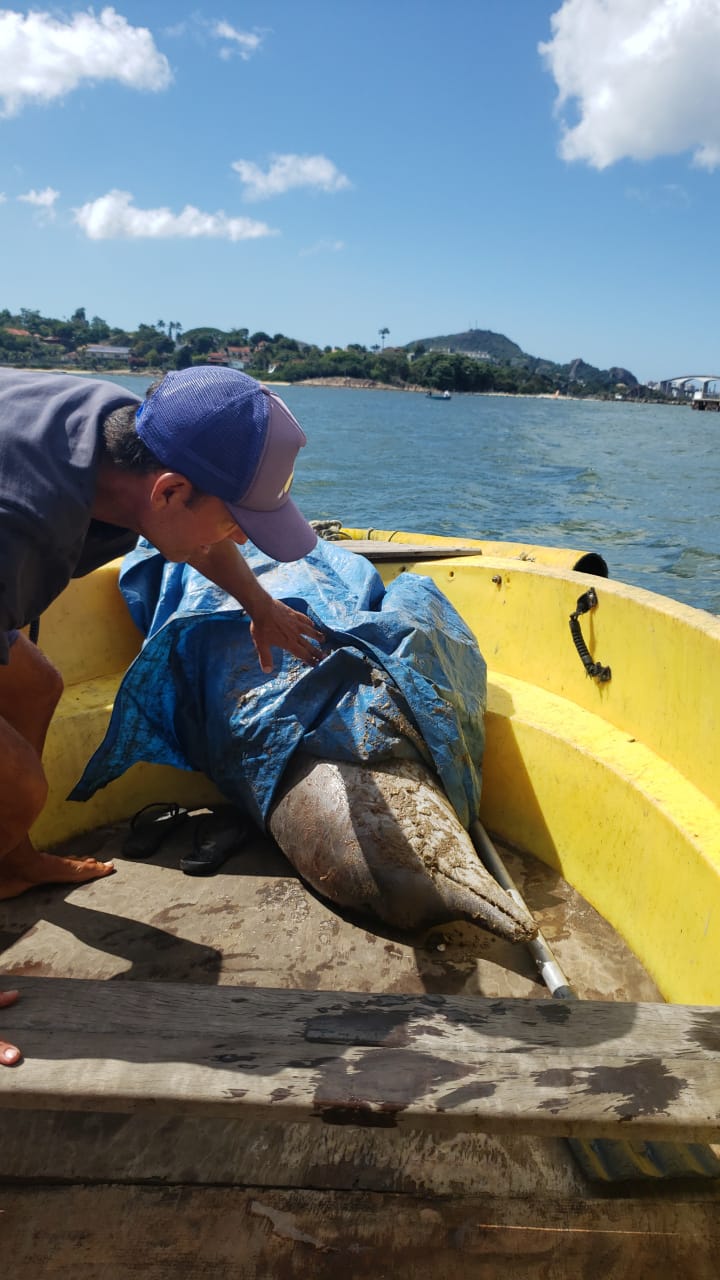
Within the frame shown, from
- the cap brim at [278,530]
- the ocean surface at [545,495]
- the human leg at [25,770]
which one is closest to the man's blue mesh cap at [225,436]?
the cap brim at [278,530]

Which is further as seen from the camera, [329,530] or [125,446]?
[329,530]

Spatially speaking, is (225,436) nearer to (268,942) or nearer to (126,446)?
(126,446)

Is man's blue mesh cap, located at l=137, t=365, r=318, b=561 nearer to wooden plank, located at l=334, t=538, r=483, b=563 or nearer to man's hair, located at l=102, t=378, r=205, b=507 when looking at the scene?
man's hair, located at l=102, t=378, r=205, b=507

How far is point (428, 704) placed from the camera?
267 cm

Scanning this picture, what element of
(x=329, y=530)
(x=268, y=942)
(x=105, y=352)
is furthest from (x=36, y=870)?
(x=105, y=352)

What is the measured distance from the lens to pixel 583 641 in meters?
Result: 3.23

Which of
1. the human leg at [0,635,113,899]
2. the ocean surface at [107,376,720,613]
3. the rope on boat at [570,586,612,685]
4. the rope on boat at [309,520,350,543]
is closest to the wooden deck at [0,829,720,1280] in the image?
the human leg at [0,635,113,899]

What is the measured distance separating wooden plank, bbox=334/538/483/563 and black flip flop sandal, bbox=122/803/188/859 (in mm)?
1519

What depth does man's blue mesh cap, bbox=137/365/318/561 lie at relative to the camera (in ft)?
5.17

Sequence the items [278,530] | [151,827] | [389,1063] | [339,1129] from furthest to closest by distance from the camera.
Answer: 1. [151,827]
2. [339,1129]
3. [278,530]
4. [389,1063]

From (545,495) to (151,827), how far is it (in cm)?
1692

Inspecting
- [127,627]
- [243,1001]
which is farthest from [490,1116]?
[127,627]

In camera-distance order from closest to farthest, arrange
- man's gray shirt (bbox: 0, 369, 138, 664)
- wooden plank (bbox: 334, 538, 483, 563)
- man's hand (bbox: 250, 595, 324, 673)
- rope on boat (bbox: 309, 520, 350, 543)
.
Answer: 1. man's gray shirt (bbox: 0, 369, 138, 664)
2. man's hand (bbox: 250, 595, 324, 673)
3. wooden plank (bbox: 334, 538, 483, 563)
4. rope on boat (bbox: 309, 520, 350, 543)

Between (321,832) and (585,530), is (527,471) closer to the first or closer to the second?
(585,530)
